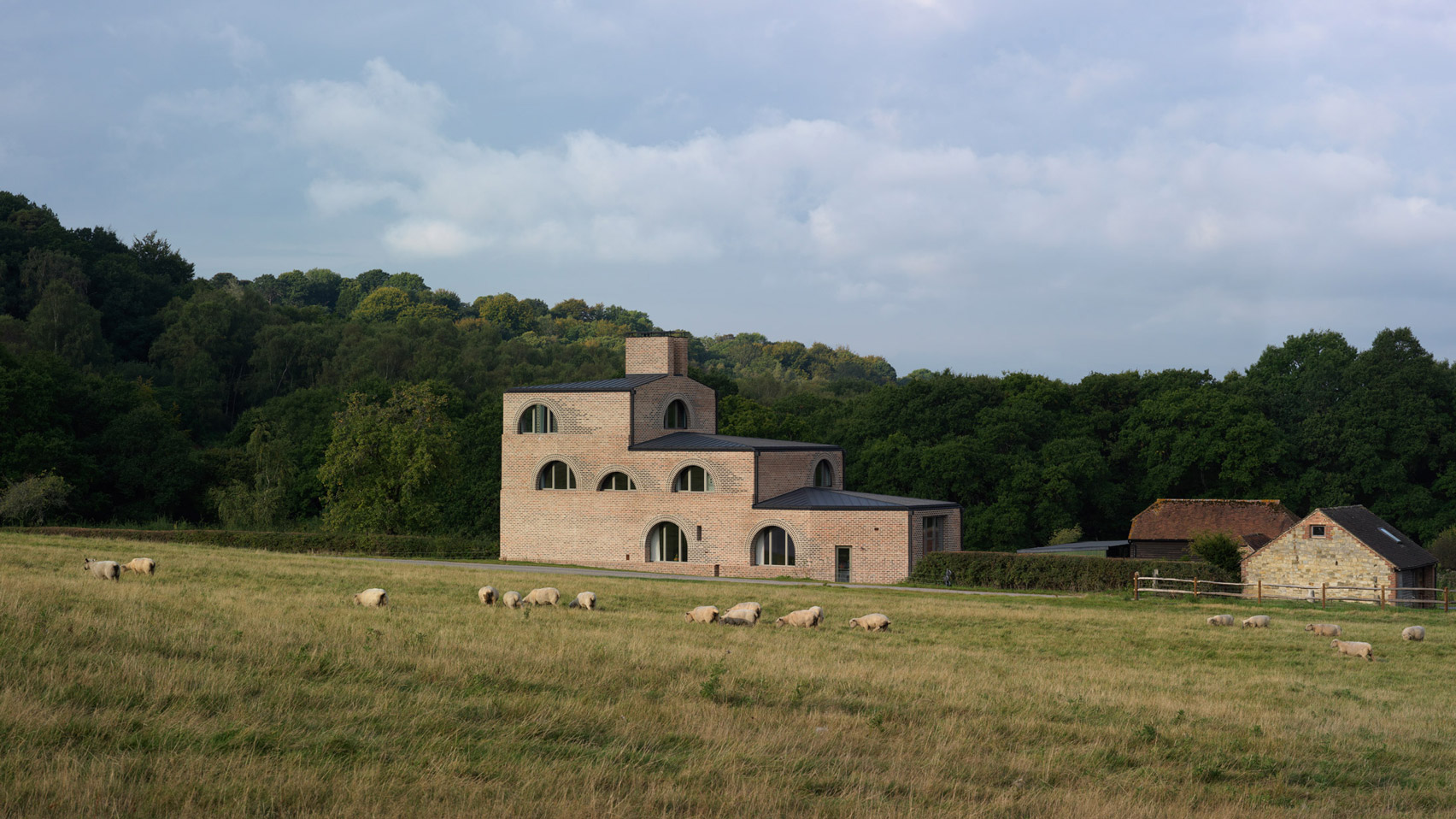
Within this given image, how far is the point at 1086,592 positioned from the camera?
123ft

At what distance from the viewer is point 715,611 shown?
22.4 meters

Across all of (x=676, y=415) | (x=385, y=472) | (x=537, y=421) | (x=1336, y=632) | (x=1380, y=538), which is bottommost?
(x=1336, y=632)

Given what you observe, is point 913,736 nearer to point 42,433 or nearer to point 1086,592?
point 1086,592

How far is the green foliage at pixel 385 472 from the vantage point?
5462cm

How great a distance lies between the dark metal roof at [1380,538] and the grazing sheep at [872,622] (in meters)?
31.0

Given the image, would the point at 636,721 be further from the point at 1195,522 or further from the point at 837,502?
the point at 1195,522

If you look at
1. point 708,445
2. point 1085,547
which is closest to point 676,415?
point 708,445

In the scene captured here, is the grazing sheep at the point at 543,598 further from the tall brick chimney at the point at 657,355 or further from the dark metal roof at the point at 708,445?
the tall brick chimney at the point at 657,355

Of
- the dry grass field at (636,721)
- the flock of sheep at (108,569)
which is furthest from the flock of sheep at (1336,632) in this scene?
the flock of sheep at (108,569)

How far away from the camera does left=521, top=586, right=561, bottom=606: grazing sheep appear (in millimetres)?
24281

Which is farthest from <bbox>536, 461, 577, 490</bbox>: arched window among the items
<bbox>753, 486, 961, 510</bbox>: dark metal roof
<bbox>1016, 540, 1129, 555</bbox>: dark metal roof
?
<bbox>1016, 540, 1129, 555</bbox>: dark metal roof

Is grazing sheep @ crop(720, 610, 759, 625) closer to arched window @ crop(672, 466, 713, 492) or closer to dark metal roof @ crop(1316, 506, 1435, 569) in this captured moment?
arched window @ crop(672, 466, 713, 492)

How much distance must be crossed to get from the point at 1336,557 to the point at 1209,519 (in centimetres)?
1429

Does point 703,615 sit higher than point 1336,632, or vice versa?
point 703,615
